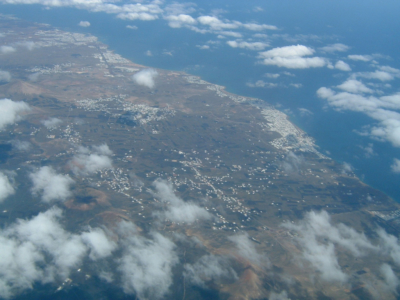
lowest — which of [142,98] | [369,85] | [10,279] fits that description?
[10,279]

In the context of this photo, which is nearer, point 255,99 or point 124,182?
point 124,182

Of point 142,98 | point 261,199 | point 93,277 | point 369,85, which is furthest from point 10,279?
point 369,85

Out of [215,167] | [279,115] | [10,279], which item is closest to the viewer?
[10,279]

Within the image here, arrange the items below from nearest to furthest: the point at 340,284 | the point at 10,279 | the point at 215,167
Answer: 1. the point at 10,279
2. the point at 340,284
3. the point at 215,167

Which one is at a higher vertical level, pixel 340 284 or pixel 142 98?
pixel 142 98

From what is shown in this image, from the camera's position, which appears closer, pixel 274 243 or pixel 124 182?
pixel 274 243

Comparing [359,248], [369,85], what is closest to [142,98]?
[359,248]

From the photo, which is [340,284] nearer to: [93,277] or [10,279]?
[93,277]

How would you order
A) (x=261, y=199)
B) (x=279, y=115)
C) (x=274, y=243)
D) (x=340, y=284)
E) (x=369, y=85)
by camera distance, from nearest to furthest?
(x=340, y=284)
(x=274, y=243)
(x=261, y=199)
(x=279, y=115)
(x=369, y=85)

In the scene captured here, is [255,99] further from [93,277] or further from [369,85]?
[93,277]
